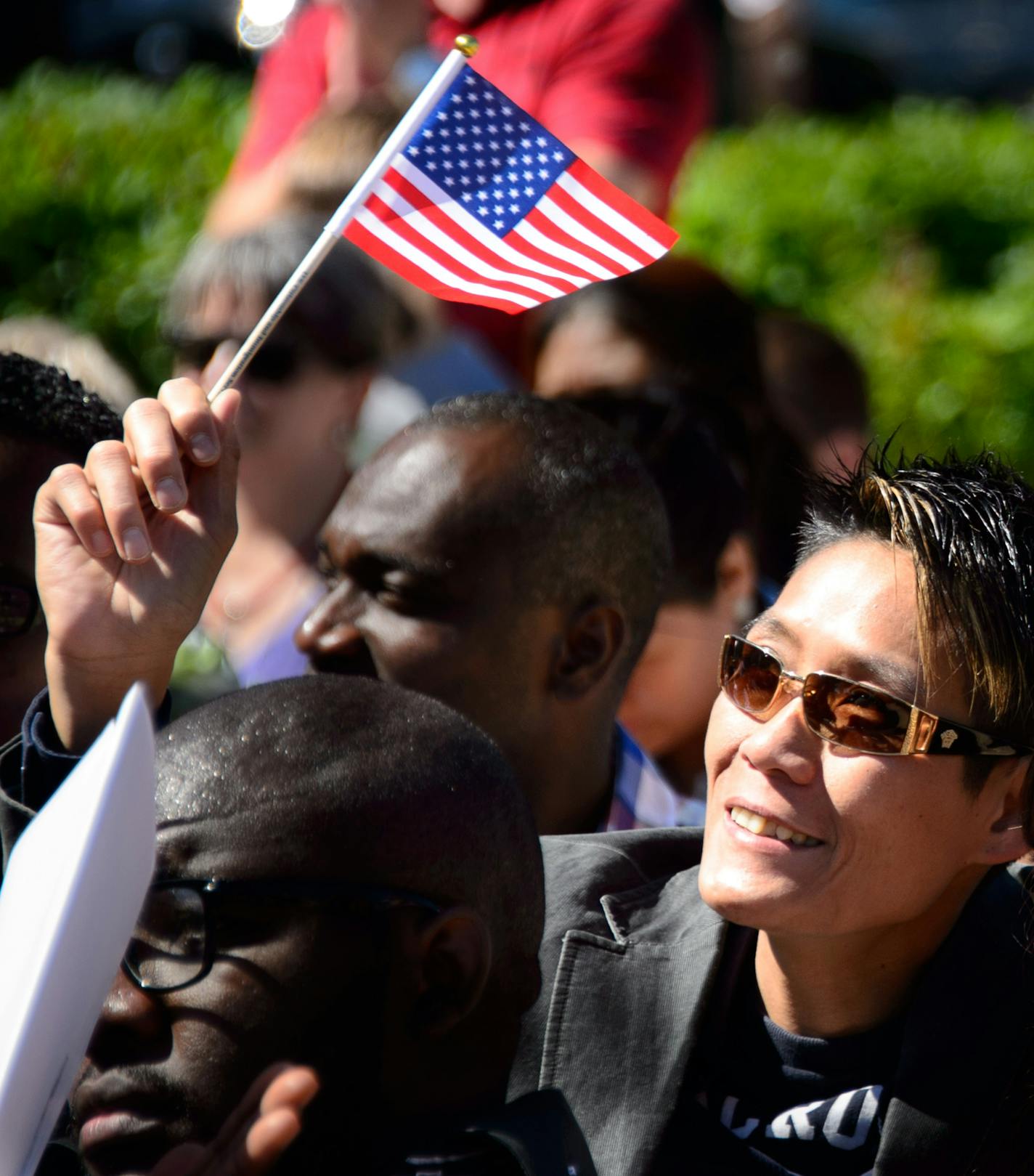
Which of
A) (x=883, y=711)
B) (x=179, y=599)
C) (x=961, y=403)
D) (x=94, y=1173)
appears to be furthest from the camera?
(x=961, y=403)

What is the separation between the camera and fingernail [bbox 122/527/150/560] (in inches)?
99.4

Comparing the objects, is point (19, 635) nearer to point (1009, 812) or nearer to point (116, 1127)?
point (116, 1127)

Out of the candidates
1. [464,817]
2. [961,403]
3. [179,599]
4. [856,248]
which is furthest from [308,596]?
[856,248]

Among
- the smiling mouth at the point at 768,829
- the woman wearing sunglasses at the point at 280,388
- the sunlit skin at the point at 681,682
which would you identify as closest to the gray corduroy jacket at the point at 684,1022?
the smiling mouth at the point at 768,829

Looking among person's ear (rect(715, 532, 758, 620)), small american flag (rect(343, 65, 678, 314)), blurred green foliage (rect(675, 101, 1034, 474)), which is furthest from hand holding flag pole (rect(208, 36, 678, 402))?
blurred green foliage (rect(675, 101, 1034, 474))

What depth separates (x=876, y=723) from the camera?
2.46m

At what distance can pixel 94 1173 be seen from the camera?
2107 mm

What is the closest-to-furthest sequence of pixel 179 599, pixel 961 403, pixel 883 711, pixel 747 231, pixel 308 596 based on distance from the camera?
pixel 883 711
pixel 179 599
pixel 308 596
pixel 961 403
pixel 747 231

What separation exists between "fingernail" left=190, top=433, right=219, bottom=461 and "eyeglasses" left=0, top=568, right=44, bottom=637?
58cm

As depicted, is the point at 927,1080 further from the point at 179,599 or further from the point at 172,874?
the point at 179,599

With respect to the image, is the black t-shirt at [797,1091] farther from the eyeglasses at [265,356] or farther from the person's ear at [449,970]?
the eyeglasses at [265,356]

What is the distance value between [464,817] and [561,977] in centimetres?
54

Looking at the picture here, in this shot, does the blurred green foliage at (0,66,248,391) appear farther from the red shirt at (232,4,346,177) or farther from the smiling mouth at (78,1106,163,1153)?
the smiling mouth at (78,1106,163,1153)

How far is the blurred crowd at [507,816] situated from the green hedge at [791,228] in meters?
3.62
